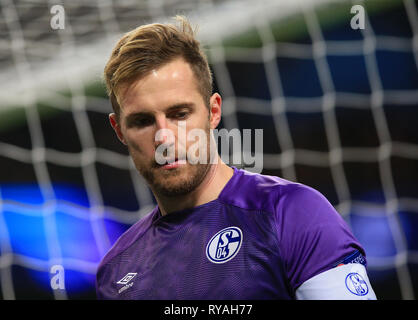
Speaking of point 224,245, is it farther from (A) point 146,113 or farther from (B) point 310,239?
(A) point 146,113

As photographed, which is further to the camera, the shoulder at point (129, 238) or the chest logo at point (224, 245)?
the shoulder at point (129, 238)

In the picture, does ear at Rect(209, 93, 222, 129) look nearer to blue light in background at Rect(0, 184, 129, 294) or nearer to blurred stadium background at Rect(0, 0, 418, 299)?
blurred stadium background at Rect(0, 0, 418, 299)

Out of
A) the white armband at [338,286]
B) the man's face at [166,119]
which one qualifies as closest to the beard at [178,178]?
the man's face at [166,119]

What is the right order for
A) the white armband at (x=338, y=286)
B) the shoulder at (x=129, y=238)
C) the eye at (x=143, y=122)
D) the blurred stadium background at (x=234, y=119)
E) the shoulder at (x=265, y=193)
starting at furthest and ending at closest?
the blurred stadium background at (x=234, y=119) → the shoulder at (x=129, y=238) → the eye at (x=143, y=122) → the shoulder at (x=265, y=193) → the white armband at (x=338, y=286)

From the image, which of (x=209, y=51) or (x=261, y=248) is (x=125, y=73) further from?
(x=209, y=51)

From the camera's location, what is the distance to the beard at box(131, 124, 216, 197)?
1481mm

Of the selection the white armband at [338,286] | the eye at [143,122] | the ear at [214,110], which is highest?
the ear at [214,110]

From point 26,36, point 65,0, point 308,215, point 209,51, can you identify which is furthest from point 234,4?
point 308,215

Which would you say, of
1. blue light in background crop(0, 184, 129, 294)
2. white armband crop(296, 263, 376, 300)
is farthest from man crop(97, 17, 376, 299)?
blue light in background crop(0, 184, 129, 294)

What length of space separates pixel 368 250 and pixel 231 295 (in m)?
1.90

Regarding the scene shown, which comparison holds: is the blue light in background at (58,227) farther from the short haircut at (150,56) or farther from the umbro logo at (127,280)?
the short haircut at (150,56)

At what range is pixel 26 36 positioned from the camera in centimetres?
306

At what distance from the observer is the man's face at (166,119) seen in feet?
4.83

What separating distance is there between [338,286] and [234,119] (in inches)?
A: 85.7
